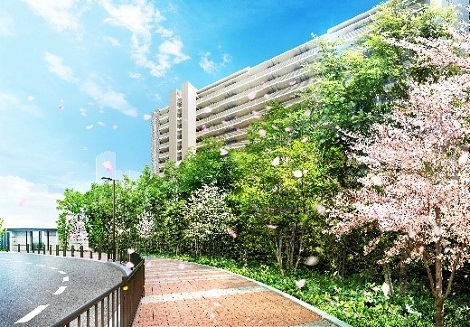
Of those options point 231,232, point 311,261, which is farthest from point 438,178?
point 231,232

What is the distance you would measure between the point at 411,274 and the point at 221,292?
28.8 feet

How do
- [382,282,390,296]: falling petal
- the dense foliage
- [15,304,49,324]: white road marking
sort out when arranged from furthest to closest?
[382,282,390,296]: falling petal → [15,304,49,324]: white road marking → the dense foliage

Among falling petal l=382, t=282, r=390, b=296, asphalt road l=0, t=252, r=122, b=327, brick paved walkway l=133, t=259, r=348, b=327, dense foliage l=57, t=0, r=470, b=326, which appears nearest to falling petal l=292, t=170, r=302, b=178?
dense foliage l=57, t=0, r=470, b=326

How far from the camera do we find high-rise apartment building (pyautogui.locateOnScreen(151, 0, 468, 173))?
204ft

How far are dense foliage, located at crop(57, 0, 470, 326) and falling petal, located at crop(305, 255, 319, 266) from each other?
6 cm

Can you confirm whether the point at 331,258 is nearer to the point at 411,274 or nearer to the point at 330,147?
the point at 411,274

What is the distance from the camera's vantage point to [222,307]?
9969 millimetres

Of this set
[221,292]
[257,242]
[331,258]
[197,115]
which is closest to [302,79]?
[197,115]

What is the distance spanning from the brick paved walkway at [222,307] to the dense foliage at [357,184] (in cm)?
101

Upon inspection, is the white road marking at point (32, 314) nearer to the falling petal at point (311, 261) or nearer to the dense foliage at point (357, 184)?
the dense foliage at point (357, 184)

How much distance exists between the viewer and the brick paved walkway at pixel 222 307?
27.8 feet

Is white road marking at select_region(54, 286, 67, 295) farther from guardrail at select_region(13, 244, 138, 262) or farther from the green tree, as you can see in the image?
guardrail at select_region(13, 244, 138, 262)

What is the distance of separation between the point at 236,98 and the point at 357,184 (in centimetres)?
5762

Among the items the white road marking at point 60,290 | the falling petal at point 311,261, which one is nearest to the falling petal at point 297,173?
the falling petal at point 311,261
